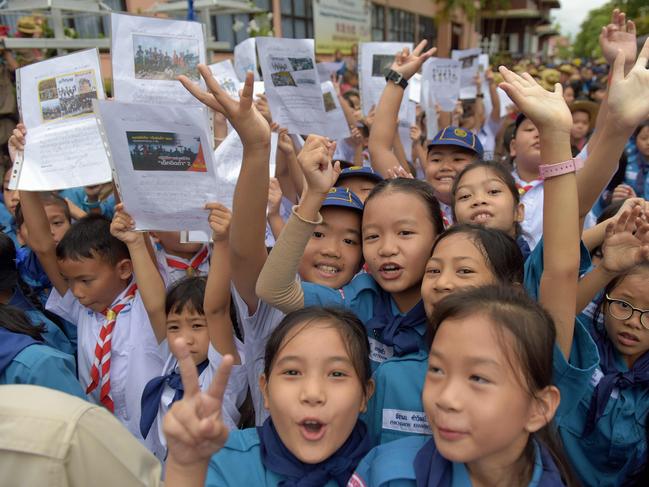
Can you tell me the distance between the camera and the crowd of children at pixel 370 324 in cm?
116

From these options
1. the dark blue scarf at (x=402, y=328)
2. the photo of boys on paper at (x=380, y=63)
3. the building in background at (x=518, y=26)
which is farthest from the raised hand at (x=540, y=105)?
the building in background at (x=518, y=26)

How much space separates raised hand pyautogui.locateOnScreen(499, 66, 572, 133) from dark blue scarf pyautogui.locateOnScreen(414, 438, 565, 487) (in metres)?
0.88

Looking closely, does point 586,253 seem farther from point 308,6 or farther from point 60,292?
A: point 308,6

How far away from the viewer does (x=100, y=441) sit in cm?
85

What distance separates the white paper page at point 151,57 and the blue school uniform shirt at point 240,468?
1621 mm

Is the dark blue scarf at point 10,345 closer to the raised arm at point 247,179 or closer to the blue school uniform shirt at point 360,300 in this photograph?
the raised arm at point 247,179

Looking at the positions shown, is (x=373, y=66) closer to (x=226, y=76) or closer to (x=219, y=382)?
(x=226, y=76)

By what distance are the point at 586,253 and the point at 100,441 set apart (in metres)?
1.64

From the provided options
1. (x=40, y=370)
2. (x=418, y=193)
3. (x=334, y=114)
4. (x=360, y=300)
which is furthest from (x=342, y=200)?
(x=334, y=114)

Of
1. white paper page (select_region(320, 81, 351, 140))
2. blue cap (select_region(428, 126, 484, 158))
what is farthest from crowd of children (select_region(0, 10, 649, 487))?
white paper page (select_region(320, 81, 351, 140))

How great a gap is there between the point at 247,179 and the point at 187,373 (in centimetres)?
75

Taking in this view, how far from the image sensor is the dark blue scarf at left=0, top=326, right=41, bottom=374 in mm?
1575

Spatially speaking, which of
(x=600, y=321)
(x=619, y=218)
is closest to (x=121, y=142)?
(x=619, y=218)

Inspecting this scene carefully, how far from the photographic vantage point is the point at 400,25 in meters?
23.4
